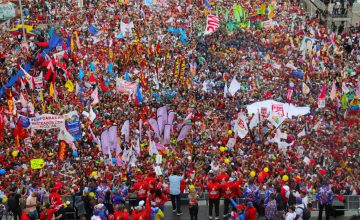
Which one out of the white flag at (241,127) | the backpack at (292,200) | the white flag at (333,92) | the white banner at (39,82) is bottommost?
the backpack at (292,200)

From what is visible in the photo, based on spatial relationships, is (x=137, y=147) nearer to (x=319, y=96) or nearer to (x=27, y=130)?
(x=27, y=130)

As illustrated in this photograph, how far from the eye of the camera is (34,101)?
23.5m

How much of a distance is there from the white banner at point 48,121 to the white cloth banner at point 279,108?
21.6 ft

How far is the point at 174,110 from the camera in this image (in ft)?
76.6

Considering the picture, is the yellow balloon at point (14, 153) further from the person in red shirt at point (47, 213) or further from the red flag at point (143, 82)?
the red flag at point (143, 82)

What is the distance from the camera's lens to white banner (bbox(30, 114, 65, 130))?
19750 millimetres

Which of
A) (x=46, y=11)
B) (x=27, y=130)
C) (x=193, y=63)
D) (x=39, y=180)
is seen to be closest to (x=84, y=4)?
(x=46, y=11)

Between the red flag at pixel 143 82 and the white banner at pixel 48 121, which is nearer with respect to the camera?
the white banner at pixel 48 121

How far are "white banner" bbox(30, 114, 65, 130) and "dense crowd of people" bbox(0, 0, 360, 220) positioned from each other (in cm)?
3

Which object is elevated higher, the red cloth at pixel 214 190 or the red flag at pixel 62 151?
the red flag at pixel 62 151

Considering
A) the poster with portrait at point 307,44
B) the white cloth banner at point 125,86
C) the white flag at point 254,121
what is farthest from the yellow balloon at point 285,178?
the poster with portrait at point 307,44

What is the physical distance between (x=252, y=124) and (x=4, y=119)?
8.27 metres

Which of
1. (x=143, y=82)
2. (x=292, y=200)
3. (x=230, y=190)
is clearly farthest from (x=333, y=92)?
(x=292, y=200)

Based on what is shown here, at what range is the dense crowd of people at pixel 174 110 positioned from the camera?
50.5 ft
